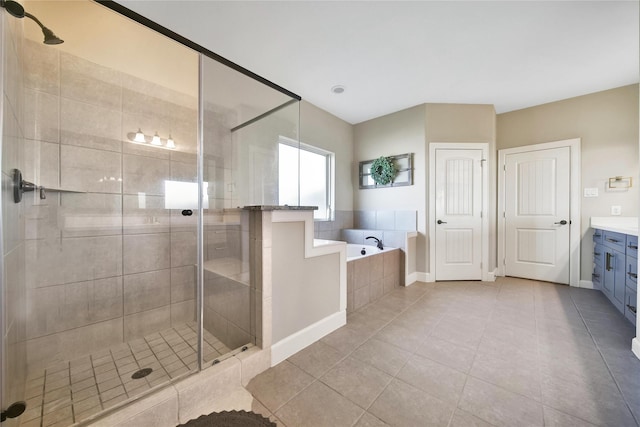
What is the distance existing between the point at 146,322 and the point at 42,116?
165 cm

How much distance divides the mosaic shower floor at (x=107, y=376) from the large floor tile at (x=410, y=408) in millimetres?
982

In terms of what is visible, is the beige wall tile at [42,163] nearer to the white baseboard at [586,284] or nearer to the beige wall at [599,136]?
the beige wall at [599,136]

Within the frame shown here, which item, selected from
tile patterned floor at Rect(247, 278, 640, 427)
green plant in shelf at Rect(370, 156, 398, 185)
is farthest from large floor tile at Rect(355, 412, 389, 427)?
green plant in shelf at Rect(370, 156, 398, 185)

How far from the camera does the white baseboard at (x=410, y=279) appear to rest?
10.5 feet

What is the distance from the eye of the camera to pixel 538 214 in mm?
3367

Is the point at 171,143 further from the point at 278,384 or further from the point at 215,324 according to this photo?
the point at 278,384

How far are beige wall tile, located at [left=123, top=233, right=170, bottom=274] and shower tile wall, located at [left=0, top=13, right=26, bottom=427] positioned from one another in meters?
0.58

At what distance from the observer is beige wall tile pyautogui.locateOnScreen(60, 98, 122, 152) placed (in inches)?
65.6

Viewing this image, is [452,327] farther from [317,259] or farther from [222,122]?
[222,122]

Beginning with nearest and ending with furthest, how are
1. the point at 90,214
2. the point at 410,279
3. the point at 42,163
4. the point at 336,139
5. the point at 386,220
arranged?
1. the point at 42,163
2. the point at 90,214
3. the point at 410,279
4. the point at 386,220
5. the point at 336,139

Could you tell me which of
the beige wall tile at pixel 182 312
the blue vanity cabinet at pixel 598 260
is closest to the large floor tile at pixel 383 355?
the beige wall tile at pixel 182 312

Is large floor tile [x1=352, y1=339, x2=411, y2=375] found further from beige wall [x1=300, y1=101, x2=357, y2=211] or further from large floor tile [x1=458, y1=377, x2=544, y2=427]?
beige wall [x1=300, y1=101, x2=357, y2=211]

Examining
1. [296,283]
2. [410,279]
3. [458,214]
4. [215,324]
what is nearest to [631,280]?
[458,214]

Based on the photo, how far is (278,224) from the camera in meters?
1.59
